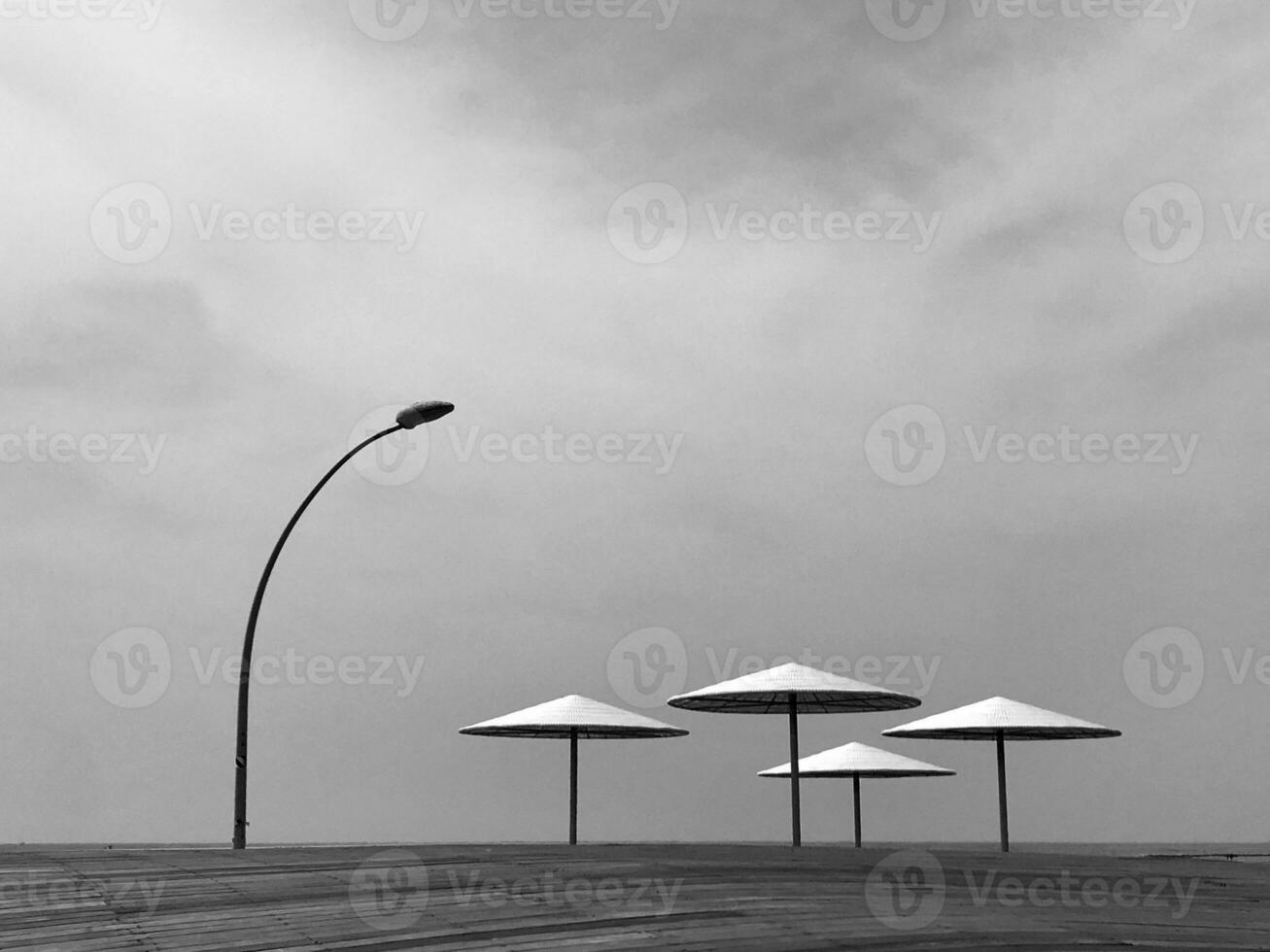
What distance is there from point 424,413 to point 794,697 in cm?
1144

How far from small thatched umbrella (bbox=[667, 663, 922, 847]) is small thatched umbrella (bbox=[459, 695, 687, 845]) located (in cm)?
119

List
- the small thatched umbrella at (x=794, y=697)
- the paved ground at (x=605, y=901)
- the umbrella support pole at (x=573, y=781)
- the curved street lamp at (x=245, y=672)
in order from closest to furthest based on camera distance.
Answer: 1. the paved ground at (x=605, y=901)
2. the curved street lamp at (x=245, y=672)
3. the small thatched umbrella at (x=794, y=697)
4. the umbrella support pole at (x=573, y=781)

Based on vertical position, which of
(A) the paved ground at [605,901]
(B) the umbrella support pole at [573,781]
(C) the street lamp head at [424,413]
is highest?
(C) the street lamp head at [424,413]

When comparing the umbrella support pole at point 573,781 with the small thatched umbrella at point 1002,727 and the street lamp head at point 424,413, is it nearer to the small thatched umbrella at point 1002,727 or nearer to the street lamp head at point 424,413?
the small thatched umbrella at point 1002,727

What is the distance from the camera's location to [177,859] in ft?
46.1

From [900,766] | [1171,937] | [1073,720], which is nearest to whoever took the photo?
[1171,937]

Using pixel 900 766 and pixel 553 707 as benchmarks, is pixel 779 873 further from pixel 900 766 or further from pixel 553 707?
pixel 900 766

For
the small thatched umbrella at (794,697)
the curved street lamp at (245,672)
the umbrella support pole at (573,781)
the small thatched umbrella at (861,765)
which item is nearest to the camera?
the curved street lamp at (245,672)

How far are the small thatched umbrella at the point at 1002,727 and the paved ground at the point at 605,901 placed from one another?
11410 millimetres

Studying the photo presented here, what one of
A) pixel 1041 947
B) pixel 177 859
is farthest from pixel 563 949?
pixel 177 859

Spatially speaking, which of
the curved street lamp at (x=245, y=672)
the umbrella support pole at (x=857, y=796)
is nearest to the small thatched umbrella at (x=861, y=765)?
the umbrella support pole at (x=857, y=796)

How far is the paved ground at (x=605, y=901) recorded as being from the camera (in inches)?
404

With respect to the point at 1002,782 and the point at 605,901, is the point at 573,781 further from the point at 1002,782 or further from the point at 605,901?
the point at 605,901

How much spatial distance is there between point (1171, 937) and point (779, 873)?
380cm
